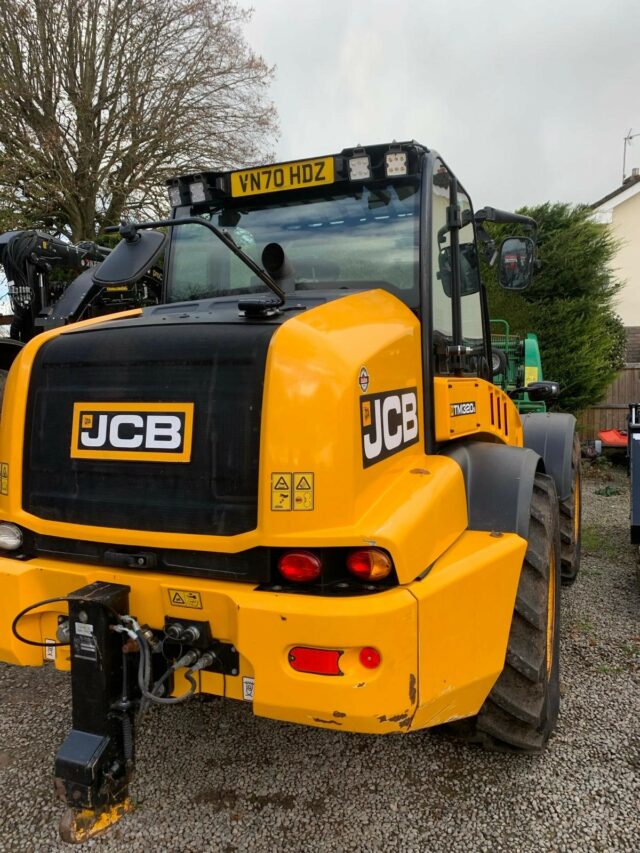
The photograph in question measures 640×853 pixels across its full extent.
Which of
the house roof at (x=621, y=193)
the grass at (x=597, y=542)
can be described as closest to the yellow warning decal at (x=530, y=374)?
the grass at (x=597, y=542)

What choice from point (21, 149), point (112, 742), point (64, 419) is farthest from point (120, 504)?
point (21, 149)

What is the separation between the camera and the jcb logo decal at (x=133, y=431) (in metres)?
2.16

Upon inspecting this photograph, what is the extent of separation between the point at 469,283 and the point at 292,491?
1.97 meters

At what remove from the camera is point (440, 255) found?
286 centimetres

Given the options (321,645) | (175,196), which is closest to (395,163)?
(175,196)

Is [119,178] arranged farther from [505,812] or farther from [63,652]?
[505,812]

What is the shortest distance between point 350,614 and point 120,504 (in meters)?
0.94

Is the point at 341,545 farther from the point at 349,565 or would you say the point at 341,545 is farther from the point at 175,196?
the point at 175,196

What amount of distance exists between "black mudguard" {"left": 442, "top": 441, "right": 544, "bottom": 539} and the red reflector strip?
86 cm

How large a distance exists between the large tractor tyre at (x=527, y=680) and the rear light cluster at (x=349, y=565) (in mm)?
867

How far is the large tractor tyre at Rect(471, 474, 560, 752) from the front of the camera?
2461 mm

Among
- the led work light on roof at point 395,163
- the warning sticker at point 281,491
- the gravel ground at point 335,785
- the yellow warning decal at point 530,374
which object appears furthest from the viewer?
the yellow warning decal at point 530,374

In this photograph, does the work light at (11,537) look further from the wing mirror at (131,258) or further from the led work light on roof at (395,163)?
the led work light on roof at (395,163)

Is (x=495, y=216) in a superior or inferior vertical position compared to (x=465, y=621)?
superior
